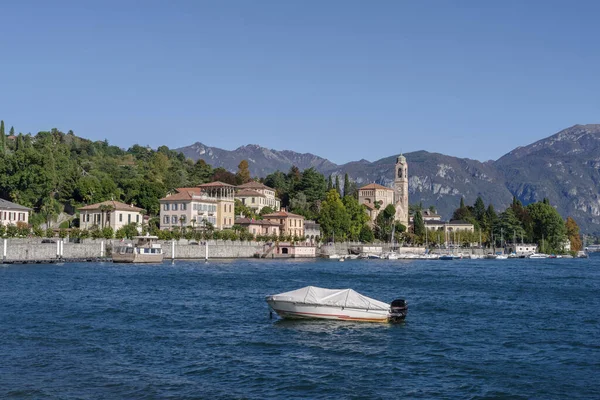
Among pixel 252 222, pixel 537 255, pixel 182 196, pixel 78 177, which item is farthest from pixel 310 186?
pixel 78 177

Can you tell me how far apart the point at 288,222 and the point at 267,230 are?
6.84m

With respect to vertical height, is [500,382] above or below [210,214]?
below

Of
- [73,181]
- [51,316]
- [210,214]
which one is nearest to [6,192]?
[73,181]

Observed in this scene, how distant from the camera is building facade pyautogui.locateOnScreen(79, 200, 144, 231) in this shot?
107 m

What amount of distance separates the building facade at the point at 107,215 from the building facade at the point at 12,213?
362 inches

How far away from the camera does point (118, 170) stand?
465 feet

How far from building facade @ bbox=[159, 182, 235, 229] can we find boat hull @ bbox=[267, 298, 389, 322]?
78.9 meters

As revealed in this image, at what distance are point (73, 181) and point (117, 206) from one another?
14.4m

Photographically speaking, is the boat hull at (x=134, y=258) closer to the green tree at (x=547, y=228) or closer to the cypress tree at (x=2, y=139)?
the cypress tree at (x=2, y=139)

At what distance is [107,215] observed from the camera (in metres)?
108

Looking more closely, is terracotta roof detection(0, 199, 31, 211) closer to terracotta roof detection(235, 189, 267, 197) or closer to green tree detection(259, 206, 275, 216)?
terracotta roof detection(235, 189, 267, 197)

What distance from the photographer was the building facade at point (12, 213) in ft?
320

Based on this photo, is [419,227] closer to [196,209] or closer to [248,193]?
[248,193]

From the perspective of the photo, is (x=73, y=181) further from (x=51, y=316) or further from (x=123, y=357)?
(x=123, y=357)
